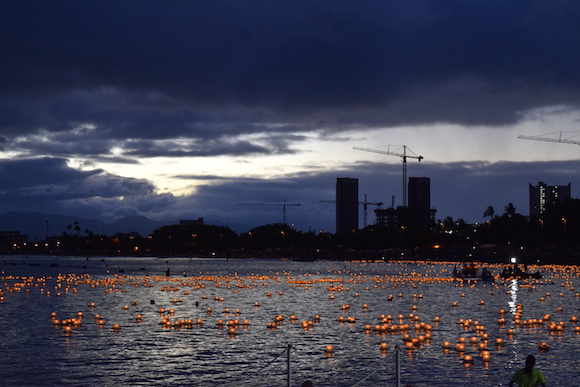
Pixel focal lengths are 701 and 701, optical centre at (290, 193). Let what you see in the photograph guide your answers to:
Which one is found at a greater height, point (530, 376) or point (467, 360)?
point (530, 376)

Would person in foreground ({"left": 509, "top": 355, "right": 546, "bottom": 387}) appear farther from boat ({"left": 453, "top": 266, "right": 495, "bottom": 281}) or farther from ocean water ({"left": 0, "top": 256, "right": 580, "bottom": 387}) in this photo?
boat ({"left": 453, "top": 266, "right": 495, "bottom": 281})

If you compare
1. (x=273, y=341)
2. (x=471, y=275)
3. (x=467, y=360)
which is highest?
(x=471, y=275)

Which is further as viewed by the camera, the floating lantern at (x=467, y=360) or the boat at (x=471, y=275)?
the boat at (x=471, y=275)

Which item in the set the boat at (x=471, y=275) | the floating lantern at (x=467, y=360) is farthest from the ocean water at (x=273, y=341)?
the boat at (x=471, y=275)

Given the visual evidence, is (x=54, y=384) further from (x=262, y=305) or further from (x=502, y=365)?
→ (x=262, y=305)

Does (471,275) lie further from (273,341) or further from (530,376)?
(530,376)

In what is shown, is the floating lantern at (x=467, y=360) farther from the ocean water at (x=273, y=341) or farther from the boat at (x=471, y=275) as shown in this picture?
the boat at (x=471, y=275)

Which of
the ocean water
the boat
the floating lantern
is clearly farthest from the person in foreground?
the boat

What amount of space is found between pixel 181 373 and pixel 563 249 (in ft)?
505

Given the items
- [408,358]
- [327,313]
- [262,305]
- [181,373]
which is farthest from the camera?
[262,305]

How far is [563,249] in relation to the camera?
16475 centimetres

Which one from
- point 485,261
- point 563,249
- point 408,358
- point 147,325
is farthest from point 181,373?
point 485,261

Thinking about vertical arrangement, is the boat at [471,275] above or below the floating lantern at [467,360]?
above

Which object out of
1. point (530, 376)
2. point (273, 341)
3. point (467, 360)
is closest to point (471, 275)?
point (273, 341)
